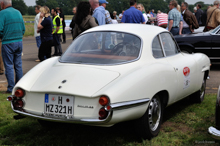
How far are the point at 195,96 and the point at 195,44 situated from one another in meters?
4.28

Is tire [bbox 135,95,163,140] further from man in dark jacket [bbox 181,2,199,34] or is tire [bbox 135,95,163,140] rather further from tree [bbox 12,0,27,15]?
tree [bbox 12,0,27,15]

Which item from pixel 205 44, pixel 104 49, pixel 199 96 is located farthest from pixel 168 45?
pixel 205 44

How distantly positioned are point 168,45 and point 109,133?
5.87 ft

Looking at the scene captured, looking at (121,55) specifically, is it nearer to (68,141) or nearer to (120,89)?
(120,89)

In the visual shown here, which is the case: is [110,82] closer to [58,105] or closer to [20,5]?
[58,105]

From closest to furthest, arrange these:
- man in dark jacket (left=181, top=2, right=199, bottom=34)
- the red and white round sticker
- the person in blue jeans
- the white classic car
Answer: the white classic car
the red and white round sticker
the person in blue jeans
man in dark jacket (left=181, top=2, right=199, bottom=34)

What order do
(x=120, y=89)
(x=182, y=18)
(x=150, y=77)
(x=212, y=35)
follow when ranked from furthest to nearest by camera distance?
(x=182, y=18)
(x=212, y=35)
(x=150, y=77)
(x=120, y=89)

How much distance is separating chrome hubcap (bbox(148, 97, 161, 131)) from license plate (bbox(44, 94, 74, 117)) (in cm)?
110

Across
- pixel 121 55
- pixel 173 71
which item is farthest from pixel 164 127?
pixel 121 55

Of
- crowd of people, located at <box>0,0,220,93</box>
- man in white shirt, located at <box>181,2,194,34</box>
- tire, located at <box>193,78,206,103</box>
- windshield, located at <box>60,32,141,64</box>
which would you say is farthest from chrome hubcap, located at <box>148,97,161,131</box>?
man in white shirt, located at <box>181,2,194,34</box>

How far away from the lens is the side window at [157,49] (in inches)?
192

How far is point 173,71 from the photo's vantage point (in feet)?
16.1

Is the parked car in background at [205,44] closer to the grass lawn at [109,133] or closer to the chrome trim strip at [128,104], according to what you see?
the grass lawn at [109,133]

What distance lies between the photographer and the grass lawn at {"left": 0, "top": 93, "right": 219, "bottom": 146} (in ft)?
14.3
